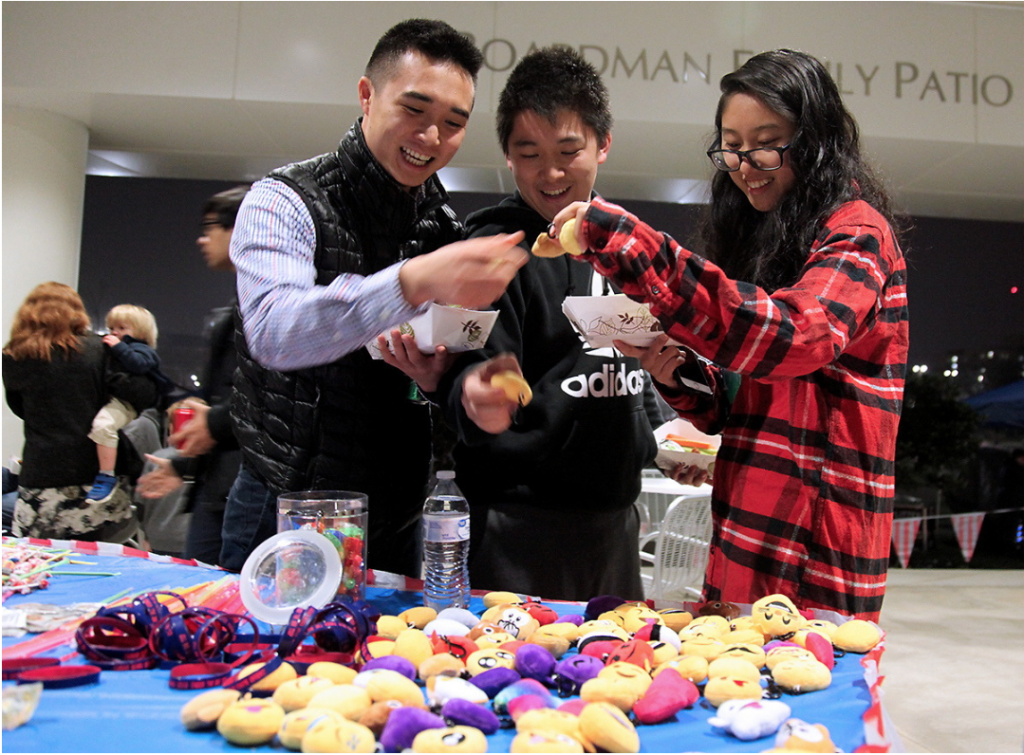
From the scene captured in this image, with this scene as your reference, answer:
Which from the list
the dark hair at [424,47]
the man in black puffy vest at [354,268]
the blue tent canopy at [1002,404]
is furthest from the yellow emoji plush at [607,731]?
the blue tent canopy at [1002,404]

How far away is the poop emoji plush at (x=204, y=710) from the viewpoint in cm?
77

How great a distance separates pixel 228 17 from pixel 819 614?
4.66 metres

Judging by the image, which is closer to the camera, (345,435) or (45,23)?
(345,435)

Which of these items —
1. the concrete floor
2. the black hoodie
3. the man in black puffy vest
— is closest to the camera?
the man in black puffy vest

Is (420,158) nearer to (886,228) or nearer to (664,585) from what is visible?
(886,228)

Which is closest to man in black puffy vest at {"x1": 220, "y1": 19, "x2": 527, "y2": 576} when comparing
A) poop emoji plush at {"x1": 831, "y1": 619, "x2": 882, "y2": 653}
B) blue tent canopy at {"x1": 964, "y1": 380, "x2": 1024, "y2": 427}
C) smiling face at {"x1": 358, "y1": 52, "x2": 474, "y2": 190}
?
smiling face at {"x1": 358, "y1": 52, "x2": 474, "y2": 190}

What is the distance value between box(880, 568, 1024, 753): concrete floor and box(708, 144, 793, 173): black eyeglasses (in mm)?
1296

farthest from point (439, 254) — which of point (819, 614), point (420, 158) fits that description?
point (819, 614)

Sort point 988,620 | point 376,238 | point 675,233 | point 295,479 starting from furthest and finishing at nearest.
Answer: point 675,233 → point 988,620 → point 376,238 → point 295,479

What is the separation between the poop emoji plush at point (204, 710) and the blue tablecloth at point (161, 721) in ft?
0.04

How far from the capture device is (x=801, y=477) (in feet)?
3.78

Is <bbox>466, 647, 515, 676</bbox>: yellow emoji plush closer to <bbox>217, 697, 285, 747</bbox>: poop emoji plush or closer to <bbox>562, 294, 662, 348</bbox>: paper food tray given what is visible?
<bbox>217, 697, 285, 747</bbox>: poop emoji plush

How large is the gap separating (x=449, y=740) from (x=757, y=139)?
1.09m

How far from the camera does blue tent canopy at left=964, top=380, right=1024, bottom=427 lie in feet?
20.6
